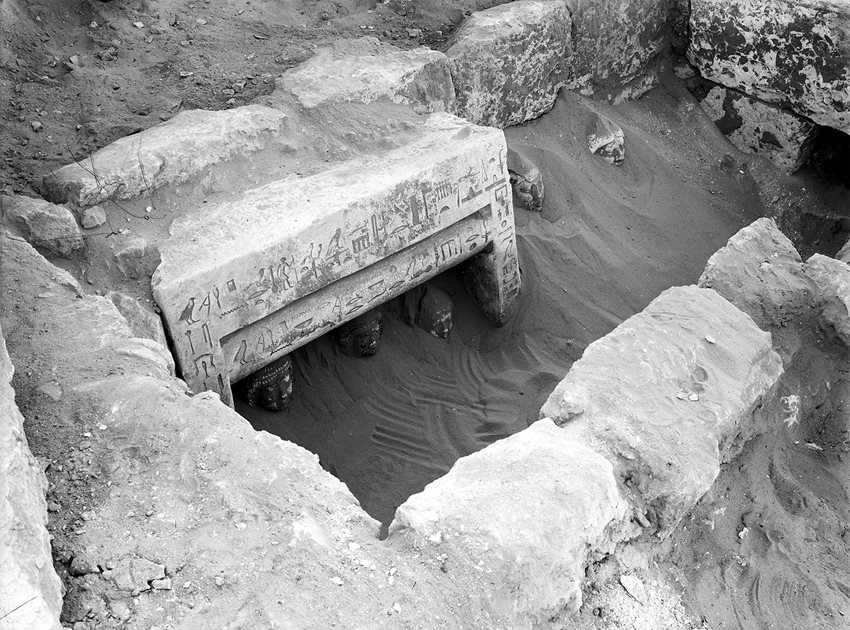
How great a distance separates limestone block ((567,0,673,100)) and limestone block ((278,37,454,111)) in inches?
46.7

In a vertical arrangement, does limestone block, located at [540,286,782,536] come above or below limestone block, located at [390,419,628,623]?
below

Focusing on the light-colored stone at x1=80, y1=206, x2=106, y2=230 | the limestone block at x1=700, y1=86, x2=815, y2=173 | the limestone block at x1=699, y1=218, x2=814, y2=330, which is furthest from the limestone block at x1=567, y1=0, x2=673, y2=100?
the light-colored stone at x1=80, y1=206, x2=106, y2=230

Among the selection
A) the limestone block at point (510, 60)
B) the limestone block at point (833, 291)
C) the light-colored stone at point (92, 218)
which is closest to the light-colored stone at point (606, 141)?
the limestone block at point (510, 60)

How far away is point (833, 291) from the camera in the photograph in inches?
144

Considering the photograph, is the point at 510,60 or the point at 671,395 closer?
the point at 671,395

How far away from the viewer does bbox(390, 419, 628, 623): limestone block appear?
2.44 meters

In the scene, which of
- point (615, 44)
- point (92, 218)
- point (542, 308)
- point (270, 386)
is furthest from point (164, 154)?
point (615, 44)

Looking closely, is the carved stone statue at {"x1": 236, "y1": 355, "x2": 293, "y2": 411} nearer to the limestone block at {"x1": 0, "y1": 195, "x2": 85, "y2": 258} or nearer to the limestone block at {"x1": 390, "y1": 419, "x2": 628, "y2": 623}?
the limestone block at {"x1": 0, "y1": 195, "x2": 85, "y2": 258}

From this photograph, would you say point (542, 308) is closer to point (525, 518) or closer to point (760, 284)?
point (760, 284)

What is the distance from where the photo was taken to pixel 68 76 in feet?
15.3

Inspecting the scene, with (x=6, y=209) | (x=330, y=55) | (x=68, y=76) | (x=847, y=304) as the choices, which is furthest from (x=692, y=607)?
(x=68, y=76)

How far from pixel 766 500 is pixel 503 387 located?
158 centimetres

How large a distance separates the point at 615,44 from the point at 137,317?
380 centimetres

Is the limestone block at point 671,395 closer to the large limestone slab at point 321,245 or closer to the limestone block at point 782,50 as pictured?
the large limestone slab at point 321,245
